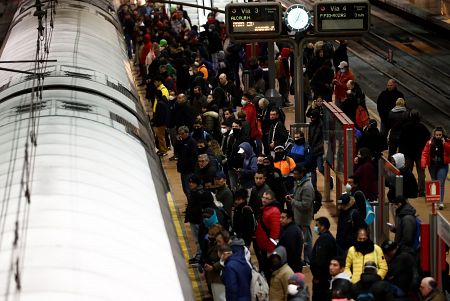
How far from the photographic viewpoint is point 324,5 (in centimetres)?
2272

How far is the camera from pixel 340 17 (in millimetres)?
22750

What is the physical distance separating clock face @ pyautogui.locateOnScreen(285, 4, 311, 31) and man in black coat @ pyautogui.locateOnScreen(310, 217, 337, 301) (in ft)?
27.0

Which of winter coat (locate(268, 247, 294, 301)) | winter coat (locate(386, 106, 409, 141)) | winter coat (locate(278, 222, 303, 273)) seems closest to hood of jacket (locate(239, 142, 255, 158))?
winter coat (locate(386, 106, 409, 141))

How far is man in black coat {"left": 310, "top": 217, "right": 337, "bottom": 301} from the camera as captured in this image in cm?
1455

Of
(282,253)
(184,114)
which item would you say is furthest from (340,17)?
(282,253)

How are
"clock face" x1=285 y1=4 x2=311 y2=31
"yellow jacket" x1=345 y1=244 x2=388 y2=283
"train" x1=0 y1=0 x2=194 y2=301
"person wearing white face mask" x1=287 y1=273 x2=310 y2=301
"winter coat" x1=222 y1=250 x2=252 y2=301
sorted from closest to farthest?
1. "train" x1=0 y1=0 x2=194 y2=301
2. "person wearing white face mask" x1=287 y1=273 x2=310 y2=301
3. "winter coat" x1=222 y1=250 x2=252 y2=301
4. "yellow jacket" x1=345 y1=244 x2=388 y2=283
5. "clock face" x1=285 y1=4 x2=311 y2=31

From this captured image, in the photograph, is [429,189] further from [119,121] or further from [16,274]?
[16,274]

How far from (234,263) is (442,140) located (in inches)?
289

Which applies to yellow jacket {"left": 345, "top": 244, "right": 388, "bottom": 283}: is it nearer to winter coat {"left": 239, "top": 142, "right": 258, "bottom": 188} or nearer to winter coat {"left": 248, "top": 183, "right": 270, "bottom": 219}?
winter coat {"left": 248, "top": 183, "right": 270, "bottom": 219}

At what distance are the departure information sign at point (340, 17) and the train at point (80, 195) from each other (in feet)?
21.5

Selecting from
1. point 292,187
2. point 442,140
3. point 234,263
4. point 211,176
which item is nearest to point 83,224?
point 234,263

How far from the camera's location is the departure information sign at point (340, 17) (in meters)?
22.7

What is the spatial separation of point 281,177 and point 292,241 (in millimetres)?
2790

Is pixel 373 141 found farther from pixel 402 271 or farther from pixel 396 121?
pixel 402 271
